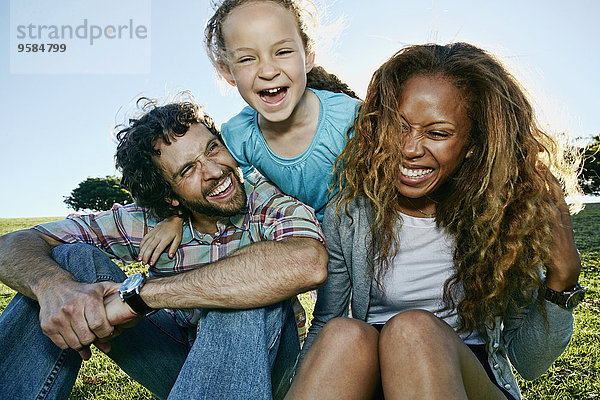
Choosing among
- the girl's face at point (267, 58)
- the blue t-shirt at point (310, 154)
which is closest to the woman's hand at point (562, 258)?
the blue t-shirt at point (310, 154)

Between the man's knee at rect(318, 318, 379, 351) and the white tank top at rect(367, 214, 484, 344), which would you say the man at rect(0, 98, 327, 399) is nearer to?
the man's knee at rect(318, 318, 379, 351)

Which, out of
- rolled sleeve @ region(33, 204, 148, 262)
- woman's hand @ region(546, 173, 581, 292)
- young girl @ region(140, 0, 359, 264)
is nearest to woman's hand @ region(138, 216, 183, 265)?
young girl @ region(140, 0, 359, 264)

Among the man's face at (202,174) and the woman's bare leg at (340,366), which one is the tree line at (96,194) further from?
the woman's bare leg at (340,366)

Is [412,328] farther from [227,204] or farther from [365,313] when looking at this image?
[227,204]

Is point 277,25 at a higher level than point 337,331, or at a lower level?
higher

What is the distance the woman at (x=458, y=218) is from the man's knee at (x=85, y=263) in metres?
1.17

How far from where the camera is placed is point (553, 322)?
253 cm

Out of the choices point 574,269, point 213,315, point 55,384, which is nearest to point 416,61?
point 574,269

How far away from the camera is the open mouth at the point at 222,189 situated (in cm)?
322

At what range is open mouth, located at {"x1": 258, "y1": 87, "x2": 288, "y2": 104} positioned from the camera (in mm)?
3188

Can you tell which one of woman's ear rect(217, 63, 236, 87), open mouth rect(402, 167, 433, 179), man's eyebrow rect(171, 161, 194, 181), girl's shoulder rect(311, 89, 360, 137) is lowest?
man's eyebrow rect(171, 161, 194, 181)

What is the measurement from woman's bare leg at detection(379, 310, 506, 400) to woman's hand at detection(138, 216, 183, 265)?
1.54 meters

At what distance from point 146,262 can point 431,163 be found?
5.88 feet

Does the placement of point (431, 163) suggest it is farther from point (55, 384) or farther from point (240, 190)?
point (55, 384)
